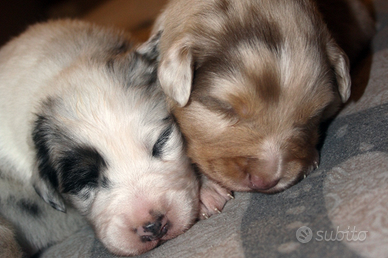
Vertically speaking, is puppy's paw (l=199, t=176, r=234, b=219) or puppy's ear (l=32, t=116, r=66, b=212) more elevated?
puppy's ear (l=32, t=116, r=66, b=212)

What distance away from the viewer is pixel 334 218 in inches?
70.7

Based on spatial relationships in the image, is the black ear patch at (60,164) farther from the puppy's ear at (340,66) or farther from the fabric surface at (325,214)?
the puppy's ear at (340,66)

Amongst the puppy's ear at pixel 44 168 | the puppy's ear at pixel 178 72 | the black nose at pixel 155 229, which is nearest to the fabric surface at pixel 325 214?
the black nose at pixel 155 229

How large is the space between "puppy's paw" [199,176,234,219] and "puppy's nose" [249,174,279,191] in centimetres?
35

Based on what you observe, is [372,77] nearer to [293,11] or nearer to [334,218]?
[293,11]

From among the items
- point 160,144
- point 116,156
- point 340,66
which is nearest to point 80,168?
point 116,156

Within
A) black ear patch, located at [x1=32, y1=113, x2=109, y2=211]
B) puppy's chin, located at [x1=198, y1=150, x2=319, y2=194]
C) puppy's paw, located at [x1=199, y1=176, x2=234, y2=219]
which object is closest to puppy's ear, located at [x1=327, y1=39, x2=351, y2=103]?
puppy's chin, located at [x1=198, y1=150, x2=319, y2=194]

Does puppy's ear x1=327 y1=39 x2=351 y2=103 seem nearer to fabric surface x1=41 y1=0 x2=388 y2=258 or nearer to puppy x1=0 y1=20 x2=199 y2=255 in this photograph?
fabric surface x1=41 y1=0 x2=388 y2=258

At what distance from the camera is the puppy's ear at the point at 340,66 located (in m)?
2.48

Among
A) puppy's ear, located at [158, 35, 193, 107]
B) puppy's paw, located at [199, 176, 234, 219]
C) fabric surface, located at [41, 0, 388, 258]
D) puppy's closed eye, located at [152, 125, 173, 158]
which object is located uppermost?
puppy's ear, located at [158, 35, 193, 107]

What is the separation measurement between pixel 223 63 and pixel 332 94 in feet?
2.26

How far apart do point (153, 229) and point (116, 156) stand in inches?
18.0

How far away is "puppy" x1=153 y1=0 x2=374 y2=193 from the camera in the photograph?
2.17 meters

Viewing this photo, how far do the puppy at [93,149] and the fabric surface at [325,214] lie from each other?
217 millimetres
